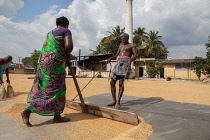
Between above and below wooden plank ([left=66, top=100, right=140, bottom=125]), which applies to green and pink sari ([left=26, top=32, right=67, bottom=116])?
above

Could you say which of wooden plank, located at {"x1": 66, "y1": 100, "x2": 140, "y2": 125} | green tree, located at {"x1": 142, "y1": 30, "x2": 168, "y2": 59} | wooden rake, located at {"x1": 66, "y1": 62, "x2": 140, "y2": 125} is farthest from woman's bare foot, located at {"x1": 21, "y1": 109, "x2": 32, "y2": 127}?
green tree, located at {"x1": 142, "y1": 30, "x2": 168, "y2": 59}

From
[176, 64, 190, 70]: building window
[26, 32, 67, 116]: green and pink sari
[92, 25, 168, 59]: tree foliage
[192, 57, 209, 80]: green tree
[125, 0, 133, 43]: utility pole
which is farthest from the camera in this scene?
[92, 25, 168, 59]: tree foliage

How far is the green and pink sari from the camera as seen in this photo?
2414 mm

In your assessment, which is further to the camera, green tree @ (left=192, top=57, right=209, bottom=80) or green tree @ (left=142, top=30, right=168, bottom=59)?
green tree @ (left=142, top=30, right=168, bottom=59)

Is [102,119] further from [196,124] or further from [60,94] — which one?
[196,124]

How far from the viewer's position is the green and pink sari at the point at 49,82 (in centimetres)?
241

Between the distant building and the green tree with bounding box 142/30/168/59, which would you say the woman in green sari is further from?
the green tree with bounding box 142/30/168/59

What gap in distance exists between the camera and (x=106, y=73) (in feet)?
76.0

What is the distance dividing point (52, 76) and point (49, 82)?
0.36ft

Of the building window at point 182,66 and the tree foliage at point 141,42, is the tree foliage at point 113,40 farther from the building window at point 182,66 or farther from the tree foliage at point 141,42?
the building window at point 182,66

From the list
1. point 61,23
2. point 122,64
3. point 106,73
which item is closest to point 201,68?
point 106,73

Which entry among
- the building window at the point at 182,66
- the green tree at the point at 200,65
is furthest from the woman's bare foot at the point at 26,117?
the building window at the point at 182,66

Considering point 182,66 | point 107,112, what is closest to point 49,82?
point 107,112

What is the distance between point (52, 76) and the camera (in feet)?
8.02
